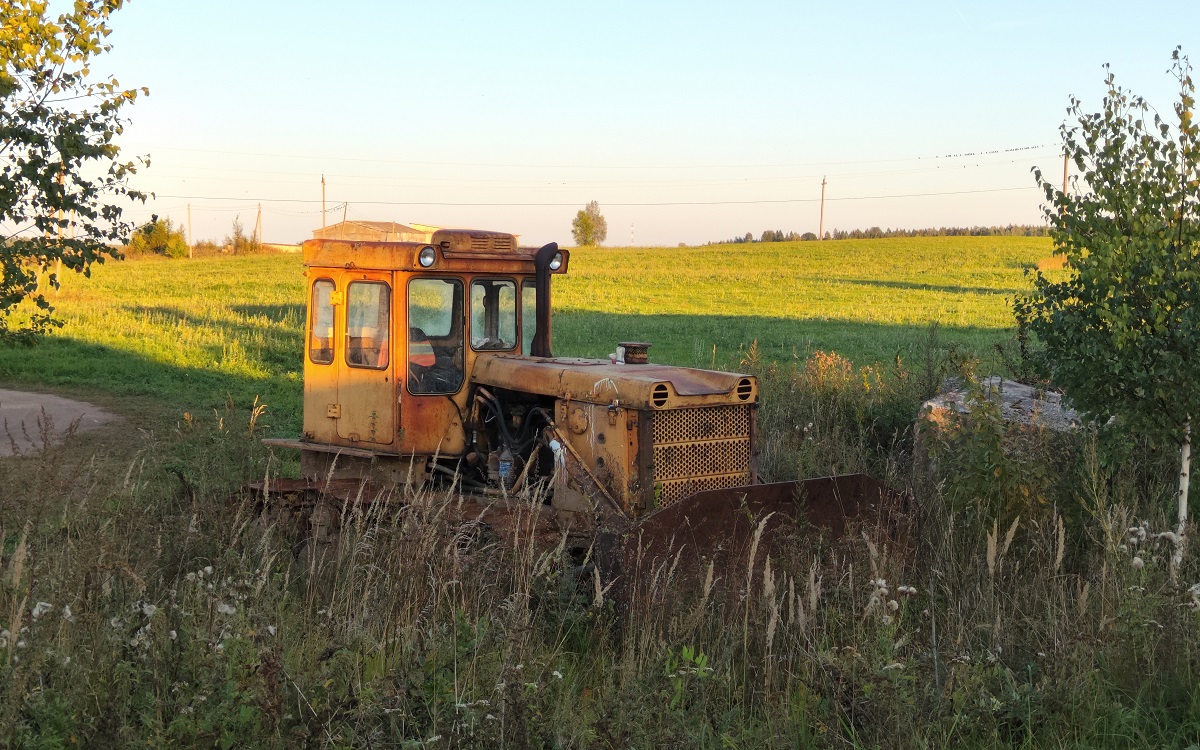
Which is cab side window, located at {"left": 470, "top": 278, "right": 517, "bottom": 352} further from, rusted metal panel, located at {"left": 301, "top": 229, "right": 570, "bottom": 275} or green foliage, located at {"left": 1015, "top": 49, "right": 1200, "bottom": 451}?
green foliage, located at {"left": 1015, "top": 49, "right": 1200, "bottom": 451}

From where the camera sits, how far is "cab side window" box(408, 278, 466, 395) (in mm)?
7770

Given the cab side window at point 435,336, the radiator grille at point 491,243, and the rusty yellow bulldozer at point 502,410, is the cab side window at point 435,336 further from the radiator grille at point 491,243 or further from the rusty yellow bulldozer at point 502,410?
the radiator grille at point 491,243

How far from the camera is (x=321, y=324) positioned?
327 inches

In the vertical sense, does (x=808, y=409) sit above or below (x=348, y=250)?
below

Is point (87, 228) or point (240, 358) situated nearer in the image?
point (87, 228)

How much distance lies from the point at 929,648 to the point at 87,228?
728 cm

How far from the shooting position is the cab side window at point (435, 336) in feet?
25.5

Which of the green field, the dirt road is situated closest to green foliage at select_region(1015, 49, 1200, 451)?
the green field

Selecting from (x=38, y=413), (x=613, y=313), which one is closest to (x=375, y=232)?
(x=38, y=413)

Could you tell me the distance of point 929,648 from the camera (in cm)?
515

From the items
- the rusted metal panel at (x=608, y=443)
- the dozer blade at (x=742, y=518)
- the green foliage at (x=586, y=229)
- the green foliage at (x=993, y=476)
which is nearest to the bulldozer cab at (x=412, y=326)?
the rusted metal panel at (x=608, y=443)

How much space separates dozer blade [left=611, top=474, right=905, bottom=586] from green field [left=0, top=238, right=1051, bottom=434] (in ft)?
28.9

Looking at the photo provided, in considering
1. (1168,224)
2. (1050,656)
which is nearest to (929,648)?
(1050,656)

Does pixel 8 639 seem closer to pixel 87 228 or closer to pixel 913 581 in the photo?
pixel 913 581
